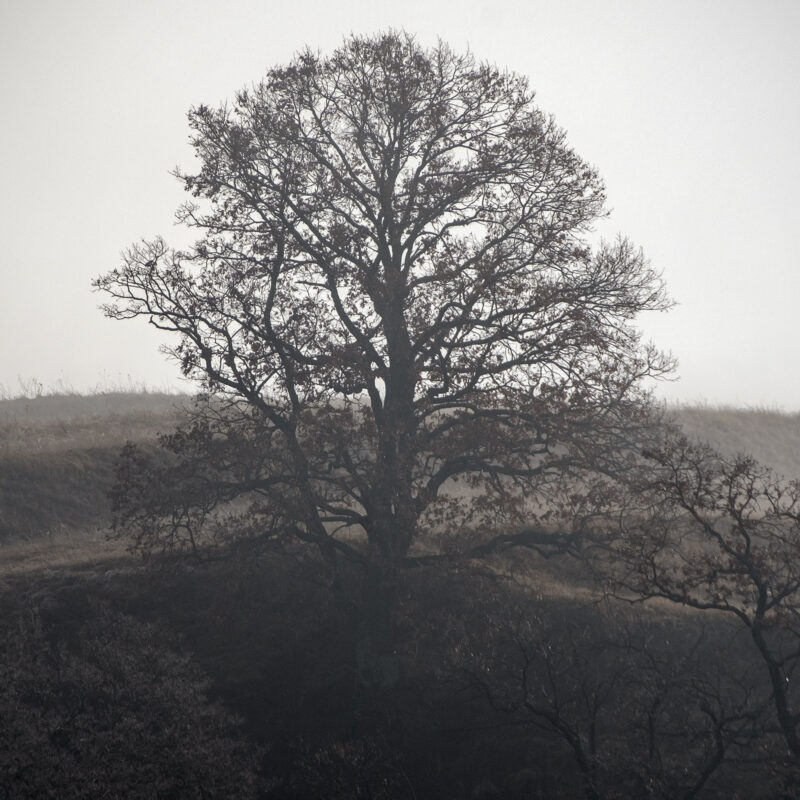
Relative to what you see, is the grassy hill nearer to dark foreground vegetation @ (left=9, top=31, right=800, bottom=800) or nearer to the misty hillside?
the misty hillside

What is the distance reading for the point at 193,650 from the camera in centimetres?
1980

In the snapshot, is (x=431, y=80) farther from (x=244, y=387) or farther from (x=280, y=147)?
(x=244, y=387)

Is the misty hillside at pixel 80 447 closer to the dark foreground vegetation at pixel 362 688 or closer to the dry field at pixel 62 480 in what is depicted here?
the dry field at pixel 62 480

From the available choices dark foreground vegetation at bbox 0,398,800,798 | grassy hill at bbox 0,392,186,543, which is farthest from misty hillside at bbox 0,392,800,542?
dark foreground vegetation at bbox 0,398,800,798

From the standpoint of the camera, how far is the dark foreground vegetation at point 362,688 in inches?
618

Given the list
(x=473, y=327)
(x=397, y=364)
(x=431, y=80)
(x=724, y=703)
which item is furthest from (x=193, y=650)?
(x=431, y=80)

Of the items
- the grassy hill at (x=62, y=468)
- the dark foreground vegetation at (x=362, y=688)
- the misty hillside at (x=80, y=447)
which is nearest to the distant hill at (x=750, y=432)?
the misty hillside at (x=80, y=447)

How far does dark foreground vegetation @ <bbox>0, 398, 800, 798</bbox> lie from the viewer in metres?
15.7

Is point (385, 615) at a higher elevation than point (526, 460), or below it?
below

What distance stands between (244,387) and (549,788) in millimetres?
9547

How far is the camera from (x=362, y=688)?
733 inches

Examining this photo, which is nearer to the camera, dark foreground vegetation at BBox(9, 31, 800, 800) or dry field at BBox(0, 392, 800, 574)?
dark foreground vegetation at BBox(9, 31, 800, 800)

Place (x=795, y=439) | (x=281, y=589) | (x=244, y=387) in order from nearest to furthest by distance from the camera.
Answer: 1. (x=244, y=387)
2. (x=281, y=589)
3. (x=795, y=439)

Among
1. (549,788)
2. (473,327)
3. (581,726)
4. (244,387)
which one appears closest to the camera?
(549,788)
